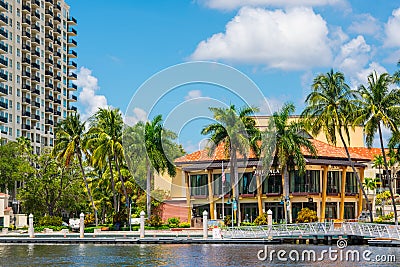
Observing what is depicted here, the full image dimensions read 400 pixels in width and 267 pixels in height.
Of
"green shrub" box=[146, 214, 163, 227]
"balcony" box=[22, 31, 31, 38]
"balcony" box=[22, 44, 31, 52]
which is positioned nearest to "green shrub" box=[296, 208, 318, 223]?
"green shrub" box=[146, 214, 163, 227]

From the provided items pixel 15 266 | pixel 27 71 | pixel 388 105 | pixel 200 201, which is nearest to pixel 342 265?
pixel 15 266

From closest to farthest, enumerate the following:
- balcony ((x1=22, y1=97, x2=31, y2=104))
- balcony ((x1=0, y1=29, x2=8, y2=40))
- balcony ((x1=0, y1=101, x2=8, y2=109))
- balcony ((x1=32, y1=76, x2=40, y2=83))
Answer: balcony ((x1=0, y1=101, x2=8, y2=109)) → balcony ((x1=0, y1=29, x2=8, y2=40)) → balcony ((x1=22, y1=97, x2=31, y2=104)) → balcony ((x1=32, y1=76, x2=40, y2=83))

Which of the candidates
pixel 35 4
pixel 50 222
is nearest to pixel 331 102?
pixel 50 222

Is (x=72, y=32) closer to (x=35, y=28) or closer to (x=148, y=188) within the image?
(x=35, y=28)

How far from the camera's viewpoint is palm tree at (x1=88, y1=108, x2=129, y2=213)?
258ft

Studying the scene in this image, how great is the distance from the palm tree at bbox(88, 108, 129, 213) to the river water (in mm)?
21244

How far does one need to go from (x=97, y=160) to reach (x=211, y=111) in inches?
581

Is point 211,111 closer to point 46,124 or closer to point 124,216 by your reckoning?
point 124,216

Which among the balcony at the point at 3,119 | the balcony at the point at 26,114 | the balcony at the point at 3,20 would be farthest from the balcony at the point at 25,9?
the balcony at the point at 3,119

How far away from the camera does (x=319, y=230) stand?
190ft

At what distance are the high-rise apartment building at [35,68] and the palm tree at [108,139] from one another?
43.9 metres

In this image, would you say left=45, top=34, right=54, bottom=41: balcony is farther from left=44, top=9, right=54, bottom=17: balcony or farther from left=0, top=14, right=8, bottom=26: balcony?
left=0, top=14, right=8, bottom=26: balcony

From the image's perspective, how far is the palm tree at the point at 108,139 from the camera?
78.5 meters

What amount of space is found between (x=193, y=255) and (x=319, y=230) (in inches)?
581
